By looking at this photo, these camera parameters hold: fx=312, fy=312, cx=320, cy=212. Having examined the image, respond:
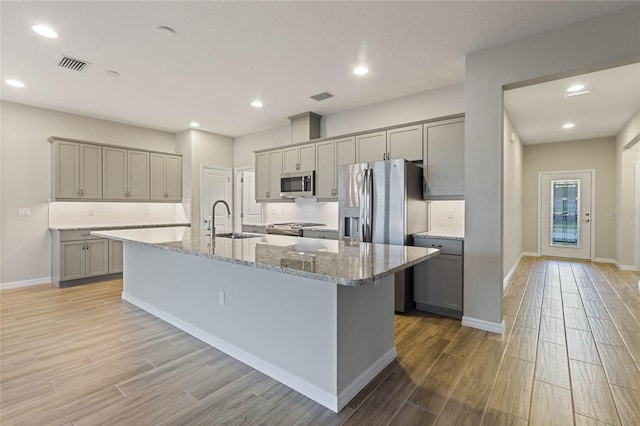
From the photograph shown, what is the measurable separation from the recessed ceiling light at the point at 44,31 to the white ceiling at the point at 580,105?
499 centimetres

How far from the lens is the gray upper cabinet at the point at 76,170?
4.77 meters

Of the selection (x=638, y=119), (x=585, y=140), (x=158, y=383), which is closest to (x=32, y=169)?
(x=158, y=383)

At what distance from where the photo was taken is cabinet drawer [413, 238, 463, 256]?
3.33 meters

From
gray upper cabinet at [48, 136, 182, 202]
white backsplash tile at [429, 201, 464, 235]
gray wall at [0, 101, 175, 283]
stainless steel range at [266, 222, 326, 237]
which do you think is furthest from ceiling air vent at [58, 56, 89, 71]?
white backsplash tile at [429, 201, 464, 235]

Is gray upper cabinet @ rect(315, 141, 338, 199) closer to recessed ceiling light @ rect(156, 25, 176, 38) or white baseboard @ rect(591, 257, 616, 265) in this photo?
recessed ceiling light @ rect(156, 25, 176, 38)

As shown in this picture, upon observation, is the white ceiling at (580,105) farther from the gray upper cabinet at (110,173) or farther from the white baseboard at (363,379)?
the gray upper cabinet at (110,173)

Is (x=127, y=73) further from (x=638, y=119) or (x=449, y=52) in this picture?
(x=638, y=119)

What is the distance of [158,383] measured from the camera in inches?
84.4

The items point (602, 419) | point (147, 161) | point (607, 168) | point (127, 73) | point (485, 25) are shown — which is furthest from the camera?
point (607, 168)

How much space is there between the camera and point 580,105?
15.1 feet

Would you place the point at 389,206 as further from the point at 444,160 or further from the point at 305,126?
the point at 305,126

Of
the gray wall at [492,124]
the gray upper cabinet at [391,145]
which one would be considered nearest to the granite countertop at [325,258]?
the gray wall at [492,124]

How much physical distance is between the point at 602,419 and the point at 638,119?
521cm

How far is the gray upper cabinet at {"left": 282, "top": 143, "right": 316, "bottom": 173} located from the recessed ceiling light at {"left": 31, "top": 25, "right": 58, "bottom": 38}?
3.14 m
